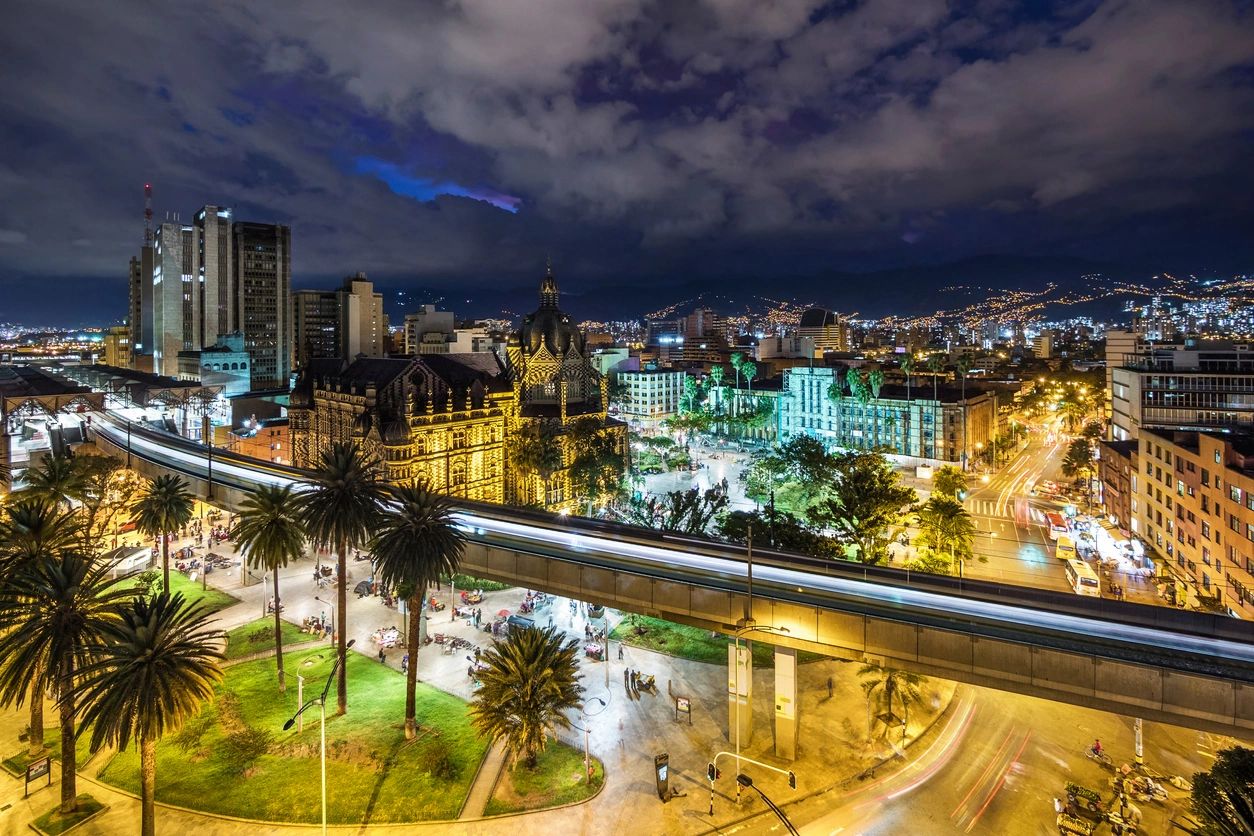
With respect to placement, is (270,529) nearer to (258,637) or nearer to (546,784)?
(258,637)

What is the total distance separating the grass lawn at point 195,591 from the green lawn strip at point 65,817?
2657 centimetres

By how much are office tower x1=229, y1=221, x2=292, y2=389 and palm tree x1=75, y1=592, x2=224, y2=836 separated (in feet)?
595

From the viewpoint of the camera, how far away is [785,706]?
121 ft

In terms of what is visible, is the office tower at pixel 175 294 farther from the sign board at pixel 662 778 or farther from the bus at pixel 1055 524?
the bus at pixel 1055 524

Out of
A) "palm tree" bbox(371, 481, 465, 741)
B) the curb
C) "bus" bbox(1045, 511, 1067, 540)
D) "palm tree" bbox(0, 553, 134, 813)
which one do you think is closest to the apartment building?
"bus" bbox(1045, 511, 1067, 540)

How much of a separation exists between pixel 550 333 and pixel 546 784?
78.9m

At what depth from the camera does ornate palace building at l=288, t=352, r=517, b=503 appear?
8081 cm

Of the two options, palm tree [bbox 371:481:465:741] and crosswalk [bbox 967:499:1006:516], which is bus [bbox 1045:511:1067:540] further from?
palm tree [bbox 371:481:465:741]

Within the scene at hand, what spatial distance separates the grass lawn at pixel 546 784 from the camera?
1320 inches

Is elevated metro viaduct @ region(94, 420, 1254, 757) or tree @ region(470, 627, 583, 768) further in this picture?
tree @ region(470, 627, 583, 768)

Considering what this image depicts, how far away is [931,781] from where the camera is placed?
35562 millimetres

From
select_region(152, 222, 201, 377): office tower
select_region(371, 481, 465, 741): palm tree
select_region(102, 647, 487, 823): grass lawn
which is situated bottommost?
select_region(102, 647, 487, 823): grass lawn

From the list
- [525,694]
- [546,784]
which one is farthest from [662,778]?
[525,694]

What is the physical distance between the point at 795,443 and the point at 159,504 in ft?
252
